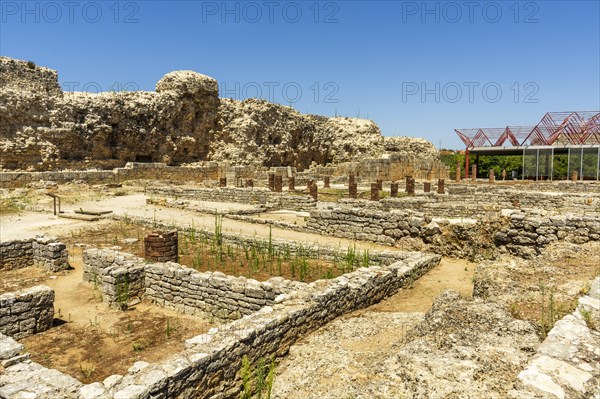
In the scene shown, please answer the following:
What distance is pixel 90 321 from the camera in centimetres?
775

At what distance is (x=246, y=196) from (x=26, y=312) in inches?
630

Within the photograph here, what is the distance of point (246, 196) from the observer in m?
23.2

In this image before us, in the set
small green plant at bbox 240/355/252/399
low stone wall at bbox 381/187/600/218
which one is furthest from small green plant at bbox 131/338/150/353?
low stone wall at bbox 381/187/600/218

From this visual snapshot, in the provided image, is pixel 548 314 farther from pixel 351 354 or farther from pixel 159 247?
pixel 159 247

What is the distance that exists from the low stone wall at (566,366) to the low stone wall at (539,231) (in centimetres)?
586

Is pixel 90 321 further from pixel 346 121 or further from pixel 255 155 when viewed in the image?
pixel 346 121

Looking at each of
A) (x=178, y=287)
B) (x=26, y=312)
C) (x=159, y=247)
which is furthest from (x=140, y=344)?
(x=159, y=247)

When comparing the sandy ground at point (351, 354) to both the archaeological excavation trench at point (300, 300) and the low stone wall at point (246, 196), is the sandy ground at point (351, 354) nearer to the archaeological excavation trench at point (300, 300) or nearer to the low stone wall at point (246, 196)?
the archaeological excavation trench at point (300, 300)

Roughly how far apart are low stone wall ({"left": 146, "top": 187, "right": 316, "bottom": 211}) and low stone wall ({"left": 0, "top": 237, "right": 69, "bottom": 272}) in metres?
10.9

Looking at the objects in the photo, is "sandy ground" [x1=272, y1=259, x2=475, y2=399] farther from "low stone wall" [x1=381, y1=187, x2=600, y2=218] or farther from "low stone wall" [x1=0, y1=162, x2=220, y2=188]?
"low stone wall" [x1=0, y1=162, x2=220, y2=188]

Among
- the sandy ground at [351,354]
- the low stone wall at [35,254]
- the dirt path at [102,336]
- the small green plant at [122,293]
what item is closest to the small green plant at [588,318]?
the sandy ground at [351,354]

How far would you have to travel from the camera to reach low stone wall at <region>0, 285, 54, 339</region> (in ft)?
23.6

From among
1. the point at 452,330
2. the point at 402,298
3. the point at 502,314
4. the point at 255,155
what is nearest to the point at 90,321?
the point at 402,298

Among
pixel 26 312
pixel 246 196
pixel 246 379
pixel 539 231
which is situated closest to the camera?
pixel 246 379
